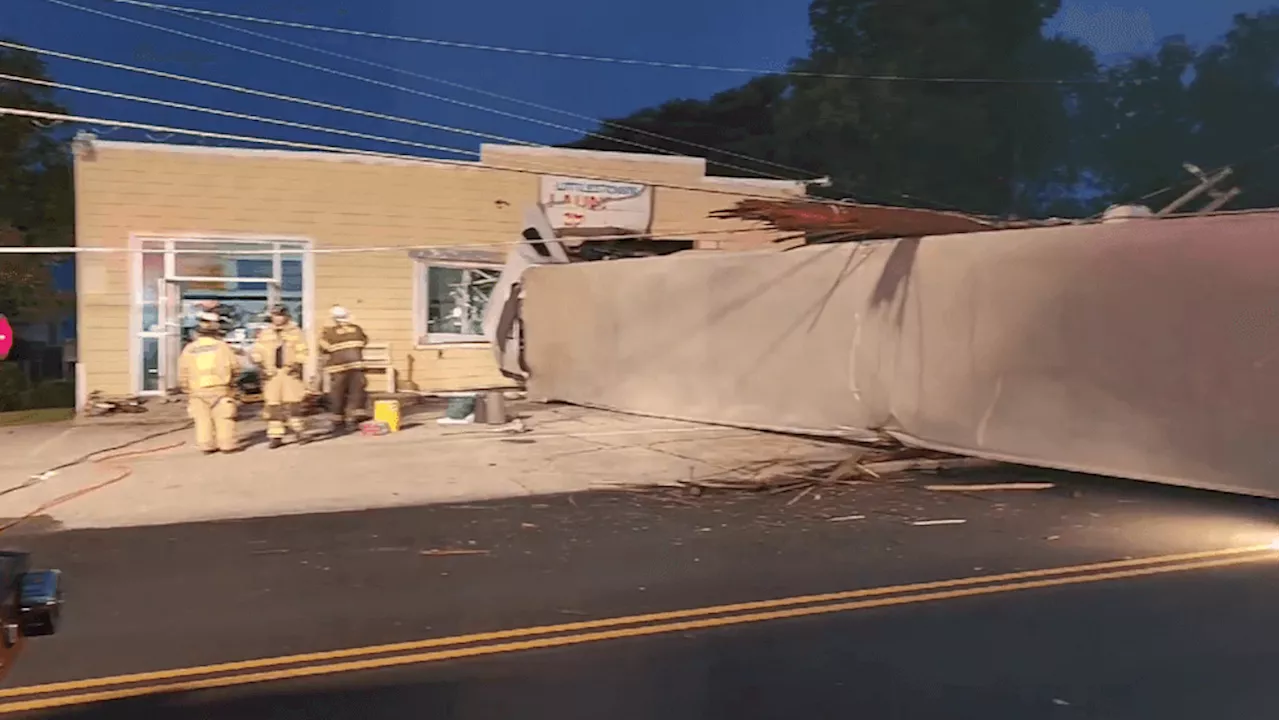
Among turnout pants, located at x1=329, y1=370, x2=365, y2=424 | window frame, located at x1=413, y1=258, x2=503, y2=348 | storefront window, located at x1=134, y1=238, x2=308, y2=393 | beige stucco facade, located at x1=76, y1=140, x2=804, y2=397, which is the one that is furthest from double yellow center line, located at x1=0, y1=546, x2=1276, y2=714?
window frame, located at x1=413, y1=258, x2=503, y2=348

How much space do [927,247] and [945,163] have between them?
29.6 metres

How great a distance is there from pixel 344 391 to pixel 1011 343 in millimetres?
8669

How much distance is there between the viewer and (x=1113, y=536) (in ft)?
26.0

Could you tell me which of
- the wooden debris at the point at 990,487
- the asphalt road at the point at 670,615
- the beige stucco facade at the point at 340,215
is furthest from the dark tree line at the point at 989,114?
the asphalt road at the point at 670,615

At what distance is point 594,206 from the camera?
20.7 metres

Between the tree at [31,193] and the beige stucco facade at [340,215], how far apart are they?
671 centimetres

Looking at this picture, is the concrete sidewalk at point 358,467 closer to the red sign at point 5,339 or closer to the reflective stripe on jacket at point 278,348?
the reflective stripe on jacket at point 278,348

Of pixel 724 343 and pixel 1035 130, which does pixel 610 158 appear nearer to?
pixel 724 343

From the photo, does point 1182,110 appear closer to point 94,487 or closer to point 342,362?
point 342,362

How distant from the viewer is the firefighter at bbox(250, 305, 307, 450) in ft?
41.7

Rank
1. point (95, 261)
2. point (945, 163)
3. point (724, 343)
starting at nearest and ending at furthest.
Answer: point (724, 343)
point (95, 261)
point (945, 163)

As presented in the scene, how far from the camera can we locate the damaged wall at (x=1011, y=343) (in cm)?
843

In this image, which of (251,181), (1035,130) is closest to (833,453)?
(251,181)

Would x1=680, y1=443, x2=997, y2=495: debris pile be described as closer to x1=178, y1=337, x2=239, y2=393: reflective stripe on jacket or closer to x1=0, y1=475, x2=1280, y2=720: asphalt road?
x1=0, y1=475, x2=1280, y2=720: asphalt road
